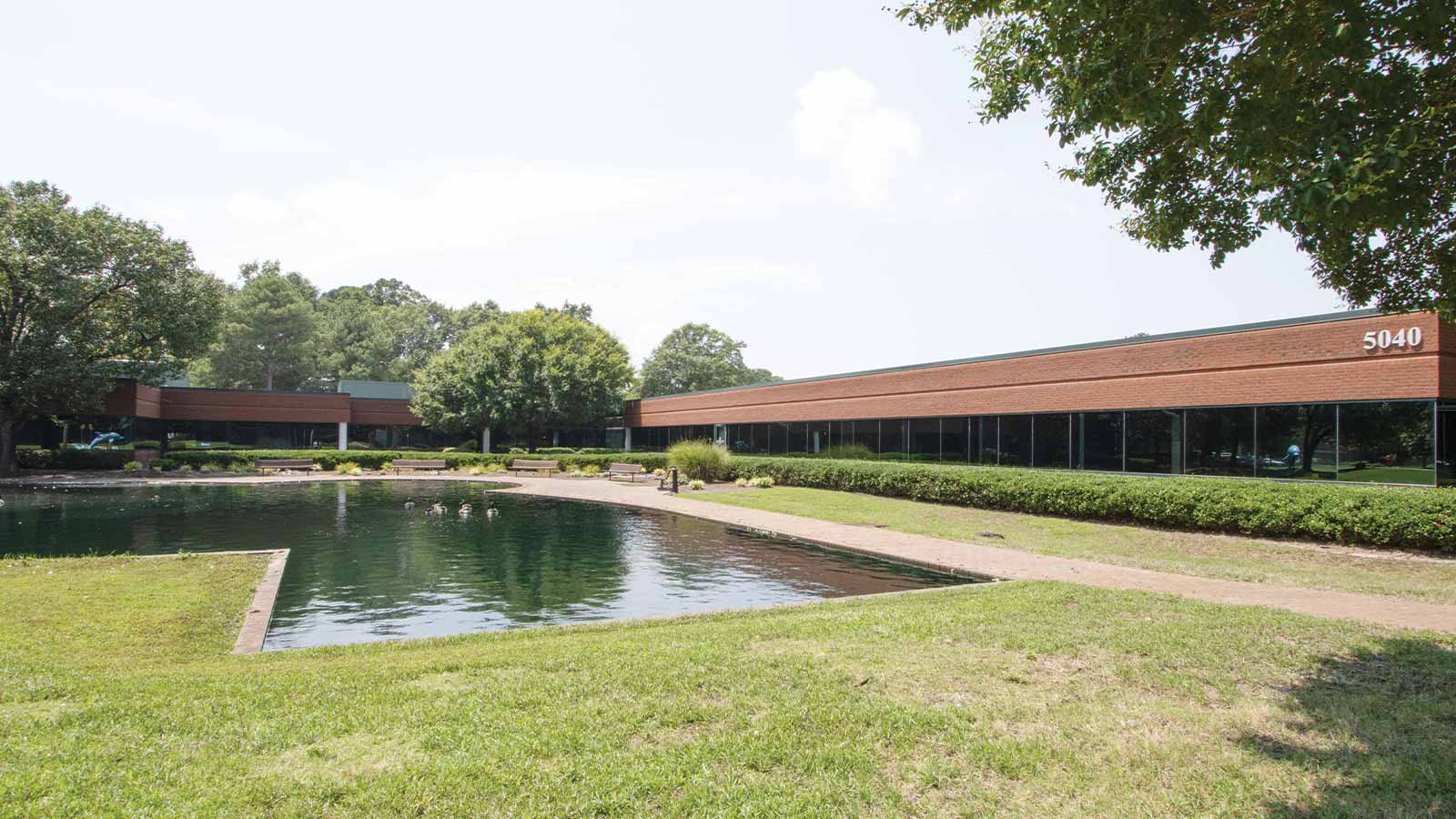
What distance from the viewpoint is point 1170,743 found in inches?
180

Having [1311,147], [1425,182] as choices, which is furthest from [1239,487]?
[1311,147]

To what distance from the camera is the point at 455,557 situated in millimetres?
13906

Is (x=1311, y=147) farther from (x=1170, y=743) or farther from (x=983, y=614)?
(x=983, y=614)

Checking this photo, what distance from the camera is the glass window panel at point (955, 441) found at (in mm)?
25547

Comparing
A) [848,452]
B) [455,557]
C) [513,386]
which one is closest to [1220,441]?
[848,452]

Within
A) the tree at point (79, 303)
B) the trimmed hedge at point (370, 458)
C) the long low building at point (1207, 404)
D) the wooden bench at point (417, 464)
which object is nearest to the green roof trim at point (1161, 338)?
the long low building at point (1207, 404)

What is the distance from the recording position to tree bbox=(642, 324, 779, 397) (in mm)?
74000

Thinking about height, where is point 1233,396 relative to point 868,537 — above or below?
above

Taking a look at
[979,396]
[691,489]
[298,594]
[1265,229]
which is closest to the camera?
[1265,229]

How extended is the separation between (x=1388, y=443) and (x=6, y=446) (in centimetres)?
4577

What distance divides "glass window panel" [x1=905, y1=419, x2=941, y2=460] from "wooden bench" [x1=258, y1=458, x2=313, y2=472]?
28.2 meters

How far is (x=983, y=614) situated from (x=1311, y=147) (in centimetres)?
501

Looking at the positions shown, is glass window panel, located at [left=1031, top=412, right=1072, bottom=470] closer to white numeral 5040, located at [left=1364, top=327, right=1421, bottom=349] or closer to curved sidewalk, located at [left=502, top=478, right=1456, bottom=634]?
white numeral 5040, located at [left=1364, top=327, right=1421, bottom=349]

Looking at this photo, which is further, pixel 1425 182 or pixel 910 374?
pixel 910 374
